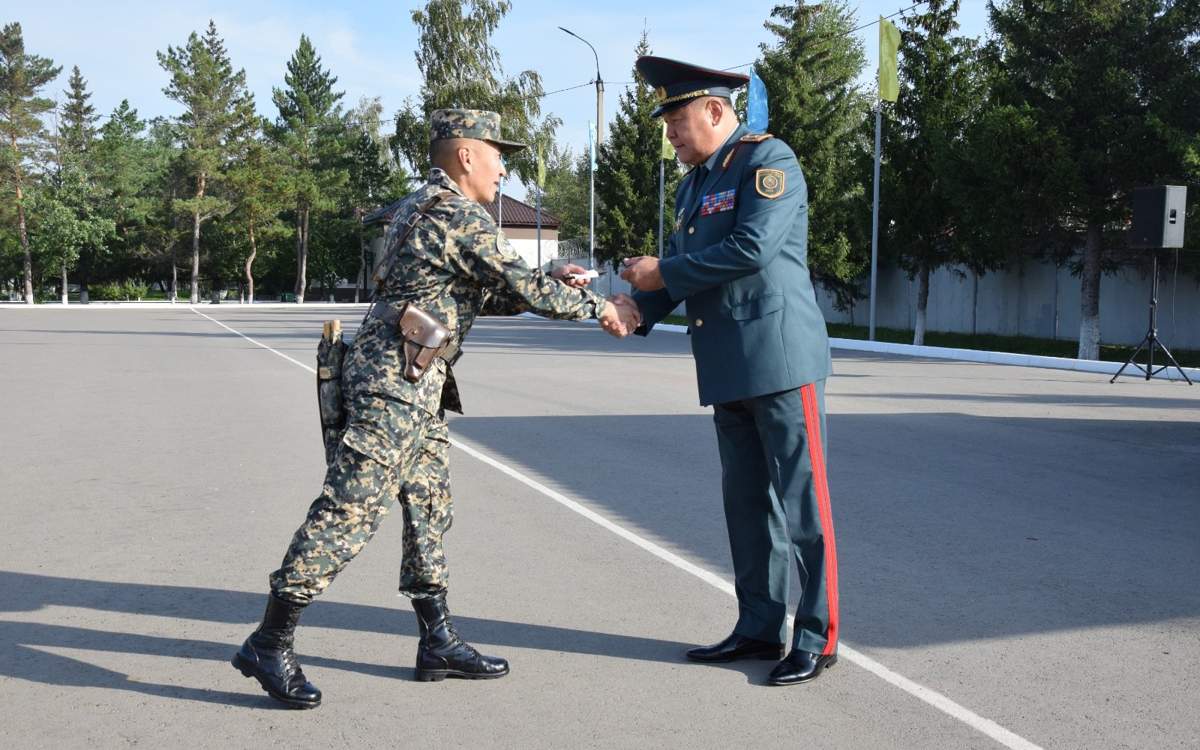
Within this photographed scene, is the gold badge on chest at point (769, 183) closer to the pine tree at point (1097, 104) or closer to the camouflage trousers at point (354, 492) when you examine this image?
the camouflage trousers at point (354, 492)

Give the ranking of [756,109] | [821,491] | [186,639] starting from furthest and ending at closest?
[756,109]
[186,639]
[821,491]

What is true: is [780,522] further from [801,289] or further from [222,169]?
[222,169]

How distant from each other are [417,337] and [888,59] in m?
23.9

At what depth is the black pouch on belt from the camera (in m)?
3.67

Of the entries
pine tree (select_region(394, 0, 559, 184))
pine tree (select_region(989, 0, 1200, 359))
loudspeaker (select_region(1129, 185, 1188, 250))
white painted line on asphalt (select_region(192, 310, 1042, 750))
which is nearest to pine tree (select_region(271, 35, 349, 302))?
pine tree (select_region(394, 0, 559, 184))

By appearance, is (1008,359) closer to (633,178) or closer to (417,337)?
(417,337)

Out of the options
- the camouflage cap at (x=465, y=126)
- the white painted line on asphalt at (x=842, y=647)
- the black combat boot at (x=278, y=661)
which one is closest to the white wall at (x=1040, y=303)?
the white painted line on asphalt at (x=842, y=647)

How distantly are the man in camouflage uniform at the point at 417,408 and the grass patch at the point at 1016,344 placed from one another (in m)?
20.9

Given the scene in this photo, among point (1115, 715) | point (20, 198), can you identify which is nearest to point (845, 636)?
point (1115, 715)

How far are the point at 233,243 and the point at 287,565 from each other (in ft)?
248

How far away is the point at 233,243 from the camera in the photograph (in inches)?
2945

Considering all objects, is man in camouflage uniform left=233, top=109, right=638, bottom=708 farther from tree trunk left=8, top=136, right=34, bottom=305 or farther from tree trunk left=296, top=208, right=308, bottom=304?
tree trunk left=296, top=208, right=308, bottom=304

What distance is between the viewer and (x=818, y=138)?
37.0m

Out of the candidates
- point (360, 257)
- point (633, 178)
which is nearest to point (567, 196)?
point (360, 257)
